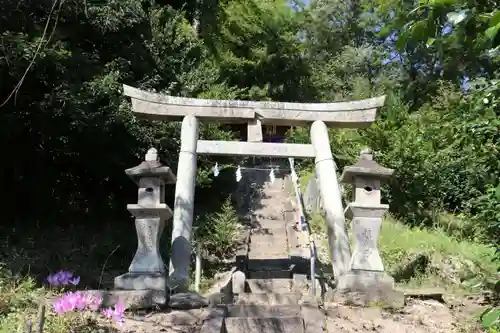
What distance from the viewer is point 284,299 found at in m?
7.15

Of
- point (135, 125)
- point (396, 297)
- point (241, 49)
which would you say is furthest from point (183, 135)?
point (241, 49)

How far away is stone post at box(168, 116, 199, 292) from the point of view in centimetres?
700

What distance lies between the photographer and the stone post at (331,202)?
7230 millimetres

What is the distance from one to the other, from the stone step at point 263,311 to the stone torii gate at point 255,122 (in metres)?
2.03

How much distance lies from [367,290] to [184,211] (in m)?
2.82

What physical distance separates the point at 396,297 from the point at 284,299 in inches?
64.9

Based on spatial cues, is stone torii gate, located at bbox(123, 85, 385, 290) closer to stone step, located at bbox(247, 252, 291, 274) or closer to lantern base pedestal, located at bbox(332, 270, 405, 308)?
lantern base pedestal, located at bbox(332, 270, 405, 308)

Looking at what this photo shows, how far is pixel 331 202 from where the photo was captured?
25.6ft

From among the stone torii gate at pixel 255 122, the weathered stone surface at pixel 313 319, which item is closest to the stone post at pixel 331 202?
the stone torii gate at pixel 255 122

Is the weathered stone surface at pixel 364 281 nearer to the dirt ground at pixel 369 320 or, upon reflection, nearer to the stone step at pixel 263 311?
the dirt ground at pixel 369 320

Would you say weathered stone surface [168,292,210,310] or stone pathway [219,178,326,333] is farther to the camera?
weathered stone surface [168,292,210,310]

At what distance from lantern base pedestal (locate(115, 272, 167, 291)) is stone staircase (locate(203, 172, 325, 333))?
0.87 m

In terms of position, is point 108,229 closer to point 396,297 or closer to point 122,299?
point 122,299

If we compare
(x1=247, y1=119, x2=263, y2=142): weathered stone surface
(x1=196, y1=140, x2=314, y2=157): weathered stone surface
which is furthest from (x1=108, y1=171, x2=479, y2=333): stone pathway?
(x1=247, y1=119, x2=263, y2=142): weathered stone surface
